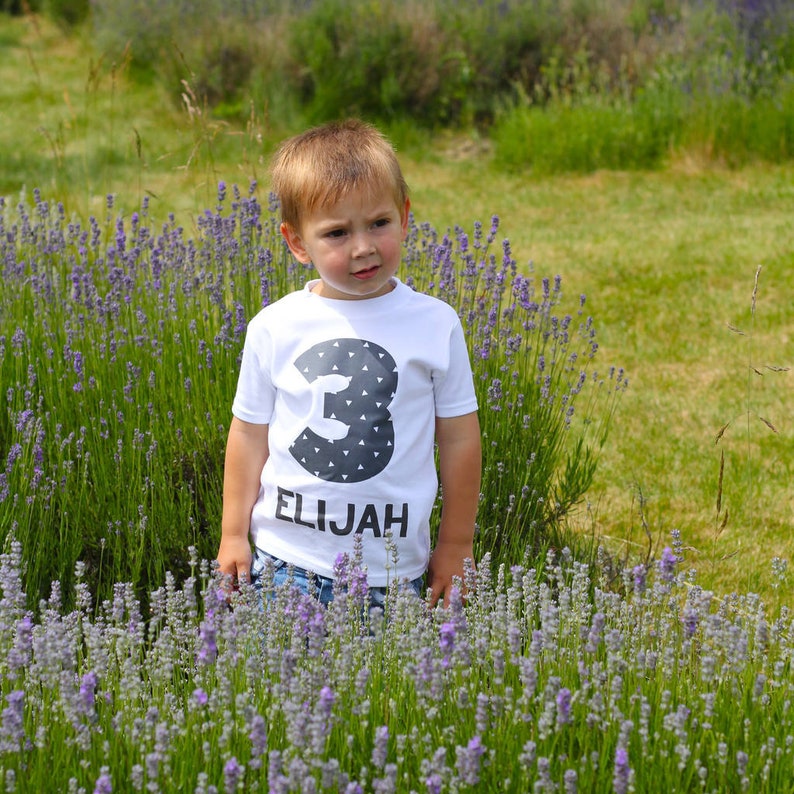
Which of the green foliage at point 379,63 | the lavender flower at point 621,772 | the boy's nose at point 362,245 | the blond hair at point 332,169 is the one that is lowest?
the green foliage at point 379,63

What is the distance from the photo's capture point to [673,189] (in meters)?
9.74

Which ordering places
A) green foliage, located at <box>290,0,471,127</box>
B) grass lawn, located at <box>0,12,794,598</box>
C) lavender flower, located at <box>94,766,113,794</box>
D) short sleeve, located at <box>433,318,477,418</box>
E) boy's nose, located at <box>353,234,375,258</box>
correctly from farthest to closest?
green foliage, located at <box>290,0,471,127</box> → grass lawn, located at <box>0,12,794,598</box> → short sleeve, located at <box>433,318,477,418</box> → boy's nose, located at <box>353,234,375,258</box> → lavender flower, located at <box>94,766,113,794</box>

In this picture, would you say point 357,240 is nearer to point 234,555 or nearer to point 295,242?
point 295,242

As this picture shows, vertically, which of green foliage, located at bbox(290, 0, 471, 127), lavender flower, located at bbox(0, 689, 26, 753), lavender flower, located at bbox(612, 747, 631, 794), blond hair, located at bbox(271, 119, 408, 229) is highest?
blond hair, located at bbox(271, 119, 408, 229)

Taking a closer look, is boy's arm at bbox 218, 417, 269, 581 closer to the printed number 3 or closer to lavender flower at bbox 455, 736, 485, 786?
the printed number 3

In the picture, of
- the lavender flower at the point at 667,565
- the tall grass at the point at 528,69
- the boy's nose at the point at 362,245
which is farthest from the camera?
the tall grass at the point at 528,69

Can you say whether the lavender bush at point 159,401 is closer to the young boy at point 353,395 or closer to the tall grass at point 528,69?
the young boy at point 353,395

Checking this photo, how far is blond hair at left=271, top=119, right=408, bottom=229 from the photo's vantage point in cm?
282

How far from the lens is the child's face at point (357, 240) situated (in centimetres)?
282

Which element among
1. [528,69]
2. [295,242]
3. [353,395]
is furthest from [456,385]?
[528,69]

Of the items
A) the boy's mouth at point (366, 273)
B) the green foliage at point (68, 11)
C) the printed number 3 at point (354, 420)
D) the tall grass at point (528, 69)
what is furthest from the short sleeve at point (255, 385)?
the green foliage at point (68, 11)

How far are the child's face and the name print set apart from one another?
52 centimetres

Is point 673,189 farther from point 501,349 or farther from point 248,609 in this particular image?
point 248,609

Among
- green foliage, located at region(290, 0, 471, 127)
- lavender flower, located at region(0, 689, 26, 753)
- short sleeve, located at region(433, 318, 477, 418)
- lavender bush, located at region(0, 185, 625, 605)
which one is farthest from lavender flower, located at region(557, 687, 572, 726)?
green foliage, located at region(290, 0, 471, 127)
